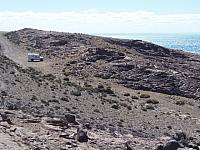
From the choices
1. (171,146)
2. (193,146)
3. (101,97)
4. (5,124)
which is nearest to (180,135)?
(193,146)

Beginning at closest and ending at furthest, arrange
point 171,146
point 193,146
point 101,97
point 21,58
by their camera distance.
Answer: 1. point 171,146
2. point 193,146
3. point 101,97
4. point 21,58

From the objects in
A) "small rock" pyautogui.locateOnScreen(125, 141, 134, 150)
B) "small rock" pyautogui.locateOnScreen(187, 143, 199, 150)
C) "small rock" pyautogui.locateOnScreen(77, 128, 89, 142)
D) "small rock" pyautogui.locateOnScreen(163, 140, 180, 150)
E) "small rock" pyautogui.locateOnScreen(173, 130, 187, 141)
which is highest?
"small rock" pyautogui.locateOnScreen(77, 128, 89, 142)

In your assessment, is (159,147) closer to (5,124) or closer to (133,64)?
(5,124)

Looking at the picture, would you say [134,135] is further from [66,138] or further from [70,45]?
[70,45]

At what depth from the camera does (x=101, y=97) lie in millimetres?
Answer: 45188

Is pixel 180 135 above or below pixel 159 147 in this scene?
below

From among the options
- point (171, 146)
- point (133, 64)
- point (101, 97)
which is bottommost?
point (101, 97)

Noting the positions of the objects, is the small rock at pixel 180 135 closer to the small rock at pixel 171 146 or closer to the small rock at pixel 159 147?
the small rock at pixel 171 146

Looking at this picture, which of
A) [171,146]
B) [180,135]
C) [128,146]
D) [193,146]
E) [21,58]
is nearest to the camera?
[128,146]

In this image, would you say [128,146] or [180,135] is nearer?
[128,146]

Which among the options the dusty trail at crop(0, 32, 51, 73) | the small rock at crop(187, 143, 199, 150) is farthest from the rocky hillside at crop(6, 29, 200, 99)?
the small rock at crop(187, 143, 199, 150)

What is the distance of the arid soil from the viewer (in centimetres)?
2494

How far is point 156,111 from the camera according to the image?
143 ft

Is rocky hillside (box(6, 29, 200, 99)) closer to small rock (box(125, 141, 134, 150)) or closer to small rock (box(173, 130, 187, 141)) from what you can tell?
small rock (box(173, 130, 187, 141))
